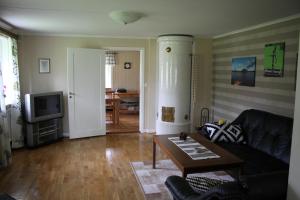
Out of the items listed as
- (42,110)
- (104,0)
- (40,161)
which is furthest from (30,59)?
(104,0)

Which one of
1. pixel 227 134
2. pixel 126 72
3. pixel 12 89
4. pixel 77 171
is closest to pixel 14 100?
pixel 12 89

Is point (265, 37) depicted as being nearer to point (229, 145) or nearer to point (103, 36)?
point (229, 145)

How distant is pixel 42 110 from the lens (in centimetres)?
472

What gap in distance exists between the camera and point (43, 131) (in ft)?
15.6

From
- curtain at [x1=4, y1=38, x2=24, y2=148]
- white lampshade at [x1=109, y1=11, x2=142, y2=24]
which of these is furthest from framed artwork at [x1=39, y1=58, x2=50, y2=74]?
white lampshade at [x1=109, y1=11, x2=142, y2=24]

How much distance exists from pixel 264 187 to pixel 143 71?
4306mm

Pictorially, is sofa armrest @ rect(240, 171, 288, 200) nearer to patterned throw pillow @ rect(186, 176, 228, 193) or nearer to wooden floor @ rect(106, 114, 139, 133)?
patterned throw pillow @ rect(186, 176, 228, 193)

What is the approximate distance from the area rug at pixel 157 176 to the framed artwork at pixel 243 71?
5.42 feet

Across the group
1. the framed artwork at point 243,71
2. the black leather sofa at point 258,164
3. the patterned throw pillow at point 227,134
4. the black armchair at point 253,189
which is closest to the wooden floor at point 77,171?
the patterned throw pillow at point 227,134

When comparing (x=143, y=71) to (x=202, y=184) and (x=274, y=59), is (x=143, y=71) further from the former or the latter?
(x=202, y=184)

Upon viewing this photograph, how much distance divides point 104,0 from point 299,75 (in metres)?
2.08

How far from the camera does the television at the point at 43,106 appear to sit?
4488 millimetres

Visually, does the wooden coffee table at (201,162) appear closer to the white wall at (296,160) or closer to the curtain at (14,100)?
the white wall at (296,160)

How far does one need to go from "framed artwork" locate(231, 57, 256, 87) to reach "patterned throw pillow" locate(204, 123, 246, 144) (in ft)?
3.03
